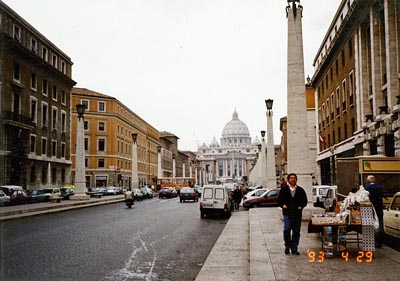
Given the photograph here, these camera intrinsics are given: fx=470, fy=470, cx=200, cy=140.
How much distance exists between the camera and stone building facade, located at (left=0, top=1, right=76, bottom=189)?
136 feet

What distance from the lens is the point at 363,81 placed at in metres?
30.6

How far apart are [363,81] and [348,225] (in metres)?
23.0

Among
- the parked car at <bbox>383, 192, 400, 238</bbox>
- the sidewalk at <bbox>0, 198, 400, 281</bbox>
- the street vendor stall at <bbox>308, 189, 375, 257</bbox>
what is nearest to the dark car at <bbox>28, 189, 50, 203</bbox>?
the sidewalk at <bbox>0, 198, 400, 281</bbox>

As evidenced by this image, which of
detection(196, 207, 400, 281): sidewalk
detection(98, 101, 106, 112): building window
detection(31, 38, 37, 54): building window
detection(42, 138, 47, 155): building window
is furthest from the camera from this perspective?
detection(98, 101, 106, 112): building window

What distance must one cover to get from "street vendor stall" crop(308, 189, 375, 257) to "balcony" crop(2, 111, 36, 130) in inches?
1400

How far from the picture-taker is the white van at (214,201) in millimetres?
24172

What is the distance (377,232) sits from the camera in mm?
10750

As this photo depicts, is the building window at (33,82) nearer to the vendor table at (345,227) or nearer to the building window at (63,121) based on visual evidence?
the building window at (63,121)

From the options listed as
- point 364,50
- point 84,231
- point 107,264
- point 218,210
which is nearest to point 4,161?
point 218,210

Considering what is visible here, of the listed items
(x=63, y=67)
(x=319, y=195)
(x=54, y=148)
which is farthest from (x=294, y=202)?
(x=63, y=67)

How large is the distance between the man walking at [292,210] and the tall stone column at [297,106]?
7902 mm

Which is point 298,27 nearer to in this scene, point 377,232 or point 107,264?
point 377,232

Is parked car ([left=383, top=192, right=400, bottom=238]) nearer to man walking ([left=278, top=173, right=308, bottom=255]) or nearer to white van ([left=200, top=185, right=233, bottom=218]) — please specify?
man walking ([left=278, top=173, right=308, bottom=255])

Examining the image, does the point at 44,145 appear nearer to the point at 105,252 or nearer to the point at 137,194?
the point at 137,194
